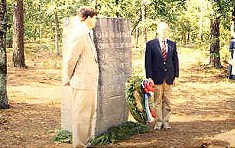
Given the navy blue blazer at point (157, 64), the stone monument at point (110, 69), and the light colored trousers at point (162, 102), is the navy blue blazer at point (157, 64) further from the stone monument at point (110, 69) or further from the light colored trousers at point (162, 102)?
the stone monument at point (110, 69)

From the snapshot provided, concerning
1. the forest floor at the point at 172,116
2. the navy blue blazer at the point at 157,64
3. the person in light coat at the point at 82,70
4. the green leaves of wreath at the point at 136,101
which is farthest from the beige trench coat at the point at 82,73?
the navy blue blazer at the point at 157,64

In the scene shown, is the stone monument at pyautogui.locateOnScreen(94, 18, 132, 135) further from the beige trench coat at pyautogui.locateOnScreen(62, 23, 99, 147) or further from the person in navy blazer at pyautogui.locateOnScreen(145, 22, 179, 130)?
the beige trench coat at pyautogui.locateOnScreen(62, 23, 99, 147)

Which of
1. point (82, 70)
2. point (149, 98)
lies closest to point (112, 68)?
point (149, 98)

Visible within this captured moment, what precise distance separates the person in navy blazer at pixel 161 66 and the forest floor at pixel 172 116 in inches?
27.0

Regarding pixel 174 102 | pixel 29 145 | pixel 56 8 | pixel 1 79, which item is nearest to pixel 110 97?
Answer: pixel 29 145

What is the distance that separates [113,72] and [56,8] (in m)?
13.3

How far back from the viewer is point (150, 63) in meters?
7.96

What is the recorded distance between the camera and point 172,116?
9859mm

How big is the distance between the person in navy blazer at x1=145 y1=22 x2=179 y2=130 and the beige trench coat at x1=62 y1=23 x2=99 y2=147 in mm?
1973

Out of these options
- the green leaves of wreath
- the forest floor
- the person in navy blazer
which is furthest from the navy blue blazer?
the forest floor

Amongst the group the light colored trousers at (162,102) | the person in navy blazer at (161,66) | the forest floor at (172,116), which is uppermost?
the person in navy blazer at (161,66)

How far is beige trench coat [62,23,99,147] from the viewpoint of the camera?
6.10 metres

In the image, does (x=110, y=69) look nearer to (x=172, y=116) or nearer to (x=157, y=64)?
(x=157, y=64)

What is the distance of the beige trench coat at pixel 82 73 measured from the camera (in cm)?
610
